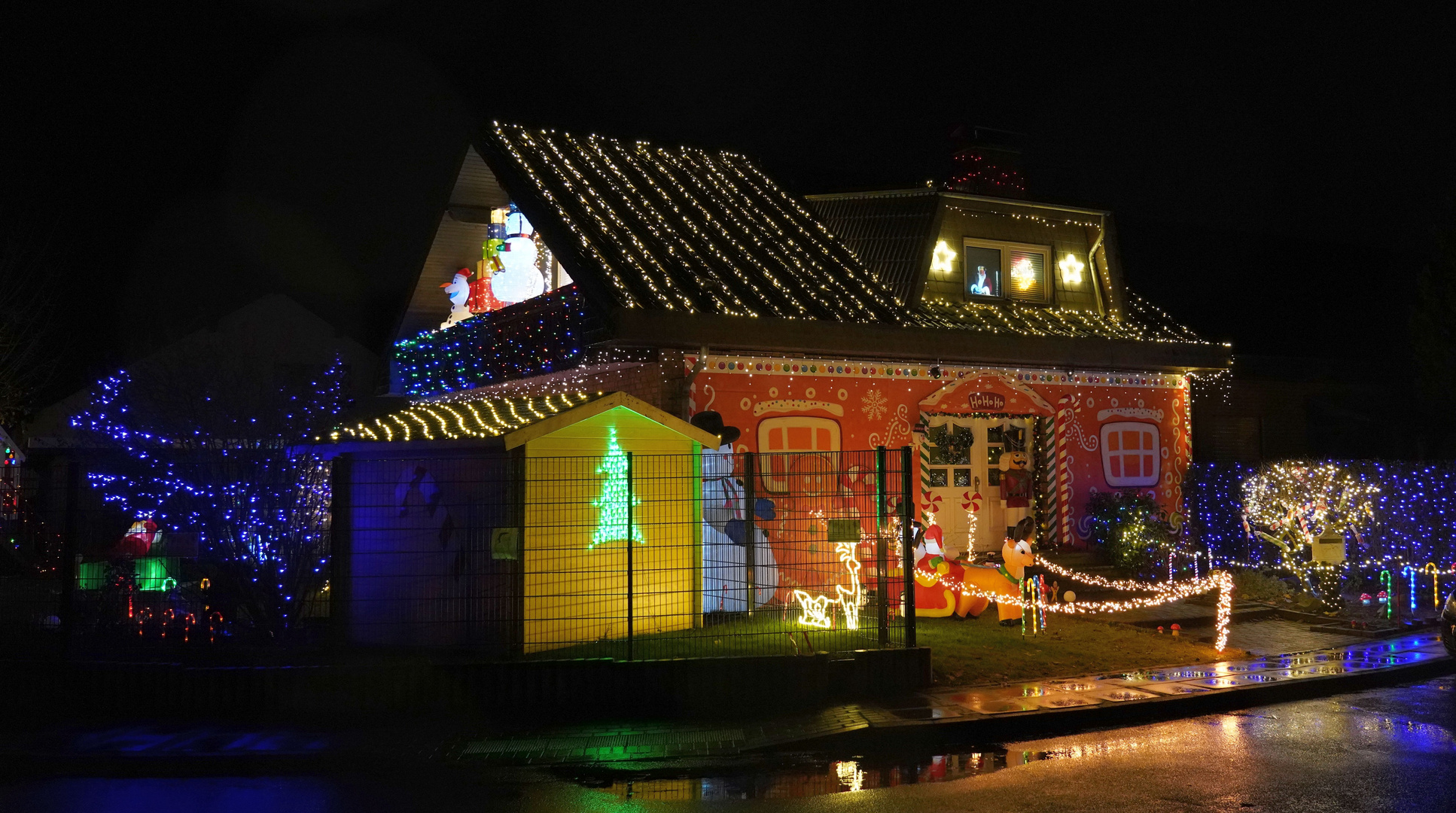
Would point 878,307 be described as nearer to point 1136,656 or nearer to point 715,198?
point 715,198

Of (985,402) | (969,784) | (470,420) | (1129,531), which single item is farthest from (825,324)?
(969,784)

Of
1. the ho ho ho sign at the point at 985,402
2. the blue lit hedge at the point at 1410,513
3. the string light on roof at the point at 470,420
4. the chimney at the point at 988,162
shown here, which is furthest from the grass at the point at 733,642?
the chimney at the point at 988,162

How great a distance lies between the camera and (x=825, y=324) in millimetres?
14867

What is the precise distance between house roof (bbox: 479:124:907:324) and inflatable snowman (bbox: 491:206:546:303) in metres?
1.06

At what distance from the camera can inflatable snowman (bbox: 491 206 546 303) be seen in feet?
54.6

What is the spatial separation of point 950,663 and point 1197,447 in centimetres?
1245

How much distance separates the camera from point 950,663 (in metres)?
11.1

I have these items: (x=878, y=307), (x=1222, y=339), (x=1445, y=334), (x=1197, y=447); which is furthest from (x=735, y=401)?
(x=1445, y=334)

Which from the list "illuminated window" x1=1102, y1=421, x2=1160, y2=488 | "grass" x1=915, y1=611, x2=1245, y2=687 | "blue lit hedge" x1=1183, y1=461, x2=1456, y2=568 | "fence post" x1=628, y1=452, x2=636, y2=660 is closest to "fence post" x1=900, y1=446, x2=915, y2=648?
"grass" x1=915, y1=611, x2=1245, y2=687

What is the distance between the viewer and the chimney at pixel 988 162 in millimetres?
19734

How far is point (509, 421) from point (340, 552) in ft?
7.66

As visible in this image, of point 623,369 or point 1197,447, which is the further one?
point 1197,447

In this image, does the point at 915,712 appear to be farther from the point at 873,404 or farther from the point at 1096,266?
the point at 1096,266

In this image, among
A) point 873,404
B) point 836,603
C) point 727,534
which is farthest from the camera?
point 873,404
